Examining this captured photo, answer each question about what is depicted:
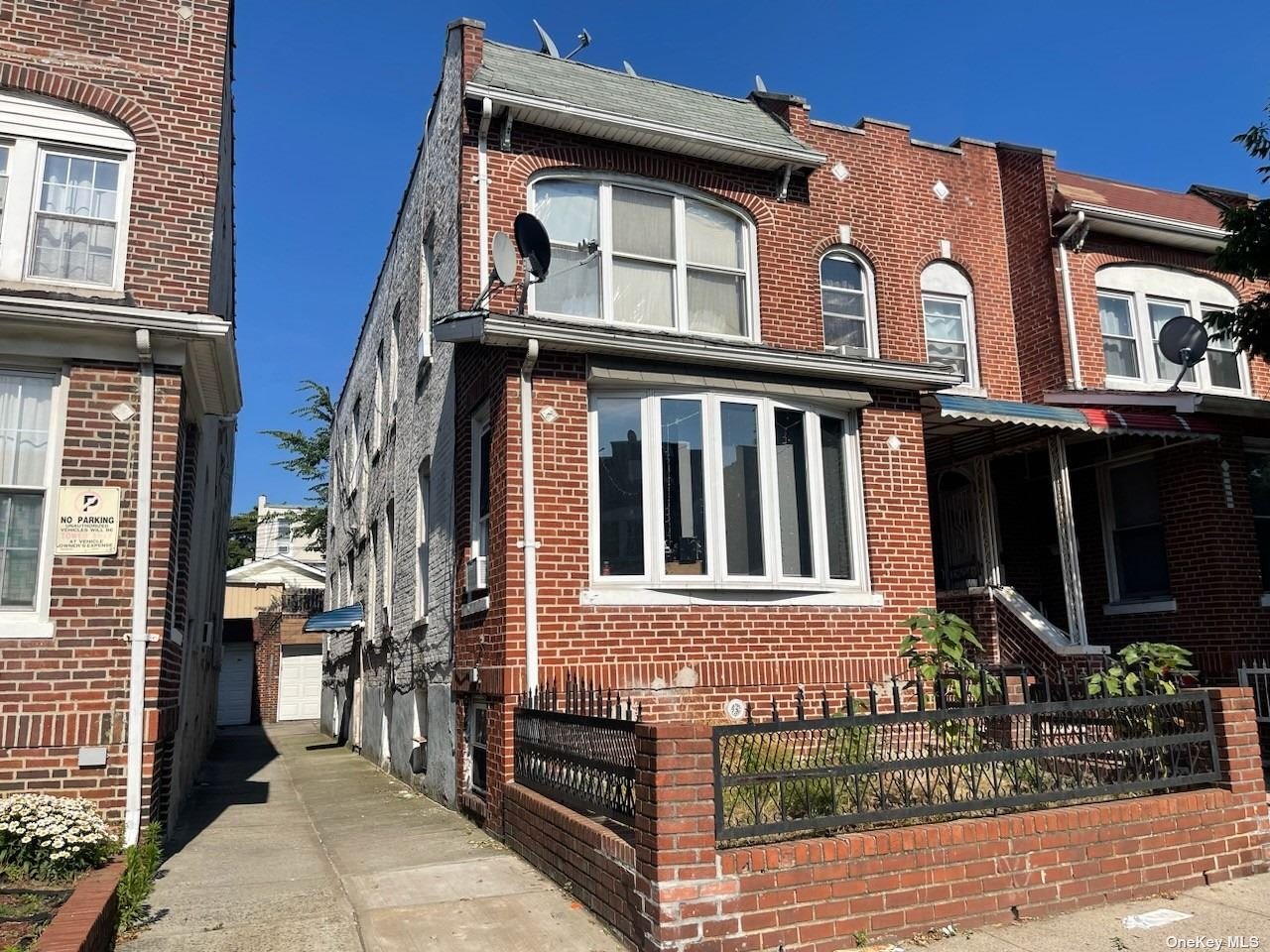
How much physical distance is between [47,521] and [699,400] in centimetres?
568

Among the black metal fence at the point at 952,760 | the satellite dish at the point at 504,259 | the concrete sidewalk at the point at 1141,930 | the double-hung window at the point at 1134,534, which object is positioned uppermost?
the satellite dish at the point at 504,259

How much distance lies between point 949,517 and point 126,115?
10.9 meters

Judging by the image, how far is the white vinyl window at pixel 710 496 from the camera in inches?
354

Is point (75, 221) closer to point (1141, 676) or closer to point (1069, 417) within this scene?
point (1141, 676)

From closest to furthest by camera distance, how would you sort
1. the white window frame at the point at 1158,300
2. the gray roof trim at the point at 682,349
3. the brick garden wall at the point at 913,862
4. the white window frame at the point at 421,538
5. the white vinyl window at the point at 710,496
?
the brick garden wall at the point at 913,862, the gray roof trim at the point at 682,349, the white vinyl window at the point at 710,496, the white window frame at the point at 421,538, the white window frame at the point at 1158,300

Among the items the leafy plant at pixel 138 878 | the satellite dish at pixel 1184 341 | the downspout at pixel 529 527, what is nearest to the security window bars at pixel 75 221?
the downspout at pixel 529 527

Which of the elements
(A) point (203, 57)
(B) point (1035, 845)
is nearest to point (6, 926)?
(B) point (1035, 845)

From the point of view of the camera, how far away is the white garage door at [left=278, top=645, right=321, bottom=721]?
3072cm

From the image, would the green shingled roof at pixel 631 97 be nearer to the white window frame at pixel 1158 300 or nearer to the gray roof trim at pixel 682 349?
the gray roof trim at pixel 682 349

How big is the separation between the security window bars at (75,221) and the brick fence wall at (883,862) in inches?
236

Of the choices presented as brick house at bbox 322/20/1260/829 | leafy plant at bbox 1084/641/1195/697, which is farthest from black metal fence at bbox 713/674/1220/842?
brick house at bbox 322/20/1260/829

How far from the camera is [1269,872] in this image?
675 cm

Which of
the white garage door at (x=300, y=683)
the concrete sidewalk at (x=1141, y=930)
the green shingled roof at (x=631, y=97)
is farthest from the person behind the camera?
the white garage door at (x=300, y=683)

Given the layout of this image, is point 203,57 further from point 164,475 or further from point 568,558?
point 568,558
